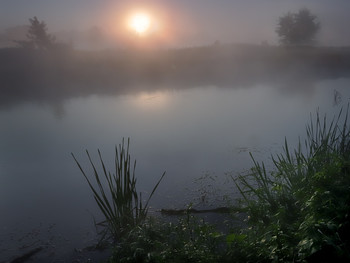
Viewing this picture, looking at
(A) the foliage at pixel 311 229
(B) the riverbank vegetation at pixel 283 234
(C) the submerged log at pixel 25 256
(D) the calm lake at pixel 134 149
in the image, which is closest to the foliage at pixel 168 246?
(B) the riverbank vegetation at pixel 283 234

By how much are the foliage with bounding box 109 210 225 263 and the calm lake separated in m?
0.97

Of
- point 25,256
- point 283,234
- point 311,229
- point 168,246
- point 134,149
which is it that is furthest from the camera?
point 134,149

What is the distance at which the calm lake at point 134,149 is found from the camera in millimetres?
3865

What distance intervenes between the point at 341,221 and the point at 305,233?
0.85ft

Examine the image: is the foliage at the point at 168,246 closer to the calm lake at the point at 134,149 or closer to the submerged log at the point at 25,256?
the calm lake at the point at 134,149

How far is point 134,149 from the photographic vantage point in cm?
646

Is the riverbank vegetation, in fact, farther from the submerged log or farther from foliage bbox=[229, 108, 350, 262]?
the submerged log

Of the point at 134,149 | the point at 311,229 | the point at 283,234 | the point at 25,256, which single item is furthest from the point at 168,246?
the point at 134,149

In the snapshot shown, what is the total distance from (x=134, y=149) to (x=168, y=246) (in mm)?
4231

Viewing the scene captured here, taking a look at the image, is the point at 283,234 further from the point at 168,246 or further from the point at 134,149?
the point at 134,149

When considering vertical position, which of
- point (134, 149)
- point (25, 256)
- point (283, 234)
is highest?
point (283, 234)

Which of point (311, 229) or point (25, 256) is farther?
point (25, 256)

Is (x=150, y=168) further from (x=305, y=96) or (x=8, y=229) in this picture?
(x=305, y=96)

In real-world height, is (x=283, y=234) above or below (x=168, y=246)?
above
